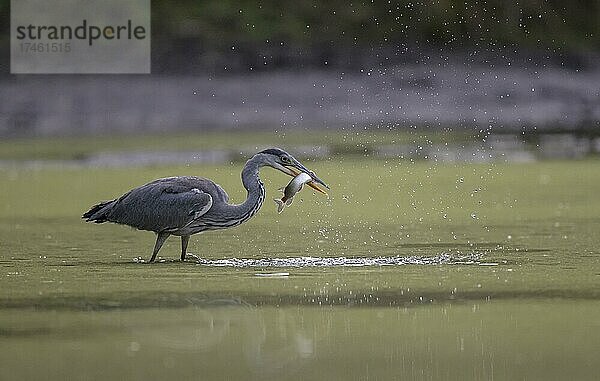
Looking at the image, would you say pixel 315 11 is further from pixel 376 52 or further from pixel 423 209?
pixel 423 209

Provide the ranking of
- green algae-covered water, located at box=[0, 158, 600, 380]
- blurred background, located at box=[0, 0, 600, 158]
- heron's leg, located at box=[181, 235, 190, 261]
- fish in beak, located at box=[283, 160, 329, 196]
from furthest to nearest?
blurred background, located at box=[0, 0, 600, 158] < fish in beak, located at box=[283, 160, 329, 196] < heron's leg, located at box=[181, 235, 190, 261] < green algae-covered water, located at box=[0, 158, 600, 380]

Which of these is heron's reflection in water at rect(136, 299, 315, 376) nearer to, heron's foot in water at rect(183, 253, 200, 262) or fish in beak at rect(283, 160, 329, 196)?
heron's foot in water at rect(183, 253, 200, 262)

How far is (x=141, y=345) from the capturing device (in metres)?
6.43

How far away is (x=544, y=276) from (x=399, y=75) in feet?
32.4

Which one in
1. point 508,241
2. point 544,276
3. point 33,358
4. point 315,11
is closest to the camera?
point 33,358

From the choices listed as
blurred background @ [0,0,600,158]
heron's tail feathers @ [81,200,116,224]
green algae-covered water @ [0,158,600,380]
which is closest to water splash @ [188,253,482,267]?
green algae-covered water @ [0,158,600,380]

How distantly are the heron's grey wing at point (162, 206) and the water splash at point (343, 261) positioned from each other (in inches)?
10.1

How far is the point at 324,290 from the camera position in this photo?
7777 mm

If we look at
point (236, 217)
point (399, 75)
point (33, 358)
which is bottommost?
point (33, 358)

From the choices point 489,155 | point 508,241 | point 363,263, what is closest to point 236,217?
point 363,263

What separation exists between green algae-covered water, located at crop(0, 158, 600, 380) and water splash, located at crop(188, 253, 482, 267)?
0.02 m

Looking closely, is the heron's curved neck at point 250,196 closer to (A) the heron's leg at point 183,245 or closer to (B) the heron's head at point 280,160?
(B) the heron's head at point 280,160

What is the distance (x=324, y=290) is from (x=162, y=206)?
158cm

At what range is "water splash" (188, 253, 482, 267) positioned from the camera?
28.5 feet
